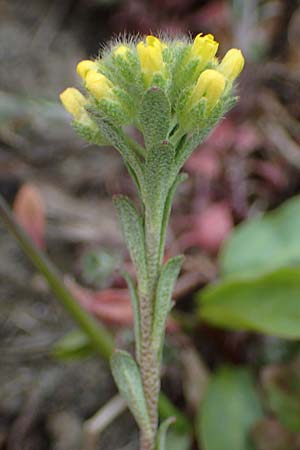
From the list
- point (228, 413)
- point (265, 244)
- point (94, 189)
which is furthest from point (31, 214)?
point (228, 413)

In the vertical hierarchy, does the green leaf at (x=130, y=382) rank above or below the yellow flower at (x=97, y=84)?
below

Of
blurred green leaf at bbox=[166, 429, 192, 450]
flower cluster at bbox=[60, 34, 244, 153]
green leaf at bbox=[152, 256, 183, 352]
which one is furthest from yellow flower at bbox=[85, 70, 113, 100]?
blurred green leaf at bbox=[166, 429, 192, 450]

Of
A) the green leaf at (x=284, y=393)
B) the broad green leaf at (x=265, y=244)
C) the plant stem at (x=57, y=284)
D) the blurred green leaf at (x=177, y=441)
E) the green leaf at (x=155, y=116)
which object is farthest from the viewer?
the broad green leaf at (x=265, y=244)

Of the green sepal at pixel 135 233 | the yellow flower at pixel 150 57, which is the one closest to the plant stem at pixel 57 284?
the green sepal at pixel 135 233

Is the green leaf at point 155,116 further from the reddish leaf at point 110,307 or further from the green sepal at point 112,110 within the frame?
the reddish leaf at point 110,307

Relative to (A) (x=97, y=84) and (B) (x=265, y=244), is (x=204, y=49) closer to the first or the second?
(A) (x=97, y=84)

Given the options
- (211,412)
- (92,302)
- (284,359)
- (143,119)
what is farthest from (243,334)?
(143,119)

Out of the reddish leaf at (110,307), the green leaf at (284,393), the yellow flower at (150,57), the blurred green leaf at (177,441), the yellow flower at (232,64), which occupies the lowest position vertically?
the blurred green leaf at (177,441)
